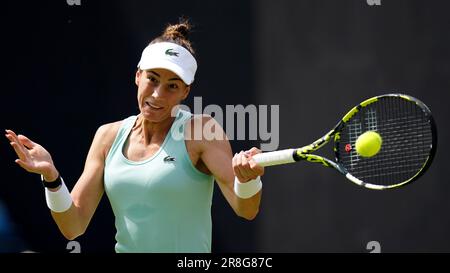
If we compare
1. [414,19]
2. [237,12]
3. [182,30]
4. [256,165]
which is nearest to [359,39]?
[414,19]

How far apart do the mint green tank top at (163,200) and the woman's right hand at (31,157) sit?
22cm

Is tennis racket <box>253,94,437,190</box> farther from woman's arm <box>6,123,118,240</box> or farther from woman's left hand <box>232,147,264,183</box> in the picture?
woman's arm <box>6,123,118,240</box>

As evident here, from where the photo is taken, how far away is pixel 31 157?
10.2ft

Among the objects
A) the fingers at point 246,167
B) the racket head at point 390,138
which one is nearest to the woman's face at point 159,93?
the fingers at point 246,167

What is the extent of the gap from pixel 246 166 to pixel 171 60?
48cm

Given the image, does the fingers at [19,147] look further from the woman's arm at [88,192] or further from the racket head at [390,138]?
the racket head at [390,138]

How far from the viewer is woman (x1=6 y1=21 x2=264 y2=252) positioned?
3145 mm

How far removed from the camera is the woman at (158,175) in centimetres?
314

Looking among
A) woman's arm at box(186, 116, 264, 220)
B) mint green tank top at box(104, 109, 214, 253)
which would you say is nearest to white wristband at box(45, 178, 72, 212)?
mint green tank top at box(104, 109, 214, 253)

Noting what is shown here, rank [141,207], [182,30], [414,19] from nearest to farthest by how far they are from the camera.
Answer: [141,207] → [182,30] → [414,19]

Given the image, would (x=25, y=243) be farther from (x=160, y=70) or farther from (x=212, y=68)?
(x=160, y=70)

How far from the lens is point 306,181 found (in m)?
4.88

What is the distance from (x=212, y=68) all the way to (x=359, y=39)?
78cm

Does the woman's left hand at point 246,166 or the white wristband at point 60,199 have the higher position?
the woman's left hand at point 246,166
